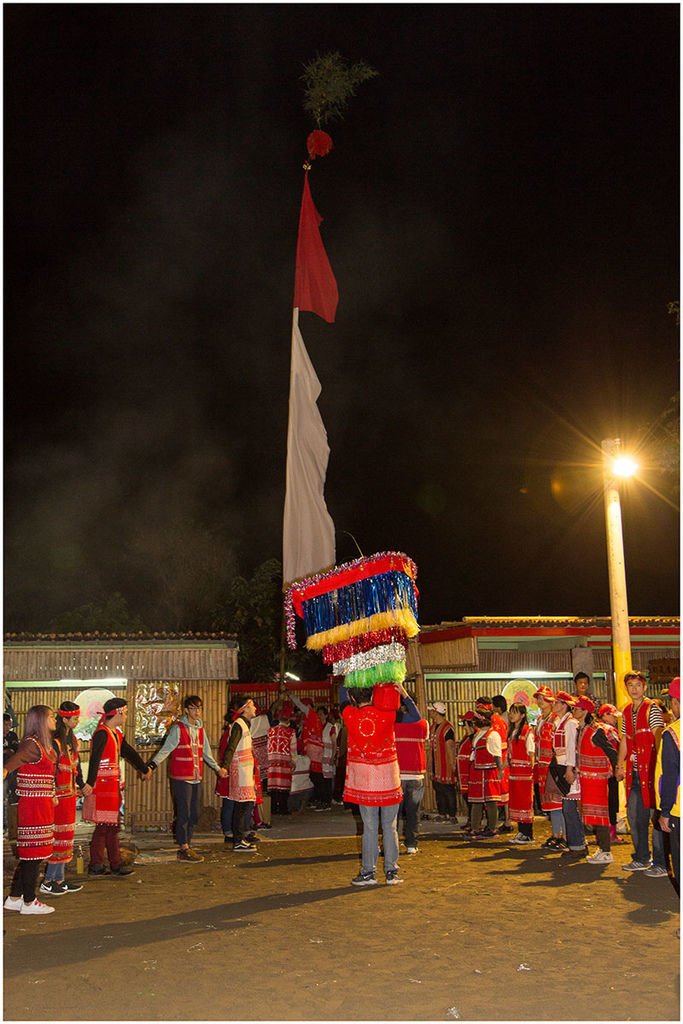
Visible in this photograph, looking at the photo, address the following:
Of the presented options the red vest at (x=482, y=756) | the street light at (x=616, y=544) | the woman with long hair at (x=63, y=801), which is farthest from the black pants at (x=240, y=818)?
the street light at (x=616, y=544)

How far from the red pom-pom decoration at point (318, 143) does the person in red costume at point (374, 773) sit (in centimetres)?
608

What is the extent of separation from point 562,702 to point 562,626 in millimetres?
5971

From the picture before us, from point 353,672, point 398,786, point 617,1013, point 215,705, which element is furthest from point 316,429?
point 617,1013

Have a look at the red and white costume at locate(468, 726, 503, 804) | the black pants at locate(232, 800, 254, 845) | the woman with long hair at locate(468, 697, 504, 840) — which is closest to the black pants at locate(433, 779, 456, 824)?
the woman with long hair at locate(468, 697, 504, 840)

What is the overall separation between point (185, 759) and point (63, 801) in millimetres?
1756

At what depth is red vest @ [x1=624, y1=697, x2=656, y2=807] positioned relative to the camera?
9.69 m

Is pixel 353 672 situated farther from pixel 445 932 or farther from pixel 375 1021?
pixel 375 1021

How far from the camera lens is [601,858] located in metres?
10.2

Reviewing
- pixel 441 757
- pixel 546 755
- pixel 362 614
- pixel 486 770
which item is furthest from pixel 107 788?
pixel 441 757

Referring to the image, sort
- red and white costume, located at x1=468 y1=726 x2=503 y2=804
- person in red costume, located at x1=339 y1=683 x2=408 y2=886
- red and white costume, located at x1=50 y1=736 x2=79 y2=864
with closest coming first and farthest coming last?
person in red costume, located at x1=339 y1=683 x2=408 y2=886, red and white costume, located at x1=50 y1=736 x2=79 y2=864, red and white costume, located at x1=468 y1=726 x2=503 y2=804

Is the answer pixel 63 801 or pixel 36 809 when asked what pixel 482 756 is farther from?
pixel 36 809

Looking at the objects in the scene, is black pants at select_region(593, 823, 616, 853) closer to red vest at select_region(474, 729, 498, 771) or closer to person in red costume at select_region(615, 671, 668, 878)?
person in red costume at select_region(615, 671, 668, 878)

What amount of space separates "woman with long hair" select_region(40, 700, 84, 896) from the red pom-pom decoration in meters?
6.77

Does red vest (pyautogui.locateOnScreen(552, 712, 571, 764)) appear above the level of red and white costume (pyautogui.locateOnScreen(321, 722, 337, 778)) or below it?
above
